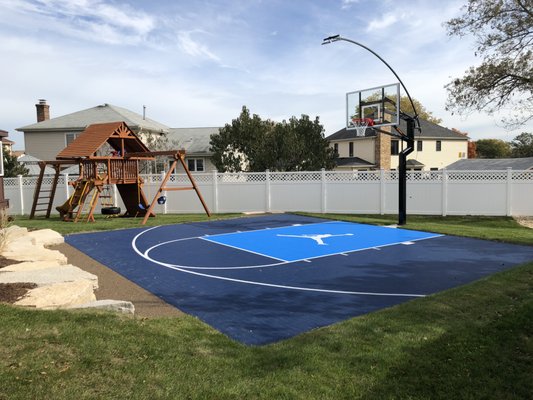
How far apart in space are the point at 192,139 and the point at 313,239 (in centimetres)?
2506

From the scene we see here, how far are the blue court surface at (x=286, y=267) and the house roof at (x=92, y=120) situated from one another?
20.0m

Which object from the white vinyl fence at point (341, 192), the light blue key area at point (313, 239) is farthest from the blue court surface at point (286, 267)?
the white vinyl fence at point (341, 192)

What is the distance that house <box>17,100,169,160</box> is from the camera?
106ft

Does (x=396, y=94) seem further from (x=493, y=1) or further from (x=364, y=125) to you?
(x=493, y=1)

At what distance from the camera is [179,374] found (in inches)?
146

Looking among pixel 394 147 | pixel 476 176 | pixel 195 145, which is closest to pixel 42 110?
pixel 195 145

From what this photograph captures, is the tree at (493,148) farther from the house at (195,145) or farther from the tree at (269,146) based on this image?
the tree at (269,146)

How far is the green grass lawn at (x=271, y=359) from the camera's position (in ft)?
11.2

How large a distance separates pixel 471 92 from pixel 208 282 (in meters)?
13.7

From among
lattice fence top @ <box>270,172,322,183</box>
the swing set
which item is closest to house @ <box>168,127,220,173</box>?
lattice fence top @ <box>270,172,322,183</box>

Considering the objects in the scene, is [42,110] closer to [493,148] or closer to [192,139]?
[192,139]

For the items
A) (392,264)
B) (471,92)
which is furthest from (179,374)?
(471,92)

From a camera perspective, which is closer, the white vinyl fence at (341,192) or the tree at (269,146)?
the white vinyl fence at (341,192)

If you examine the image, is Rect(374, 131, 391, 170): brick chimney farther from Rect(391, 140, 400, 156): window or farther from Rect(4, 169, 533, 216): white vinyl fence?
Rect(4, 169, 533, 216): white vinyl fence
